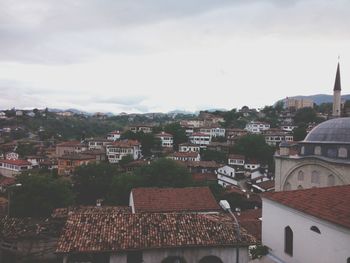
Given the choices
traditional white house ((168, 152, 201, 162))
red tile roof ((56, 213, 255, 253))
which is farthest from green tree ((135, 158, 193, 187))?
traditional white house ((168, 152, 201, 162))

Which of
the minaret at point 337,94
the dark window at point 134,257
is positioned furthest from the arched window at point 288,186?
the dark window at point 134,257

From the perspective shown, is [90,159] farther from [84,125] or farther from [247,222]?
[84,125]

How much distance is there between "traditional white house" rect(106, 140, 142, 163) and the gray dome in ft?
133

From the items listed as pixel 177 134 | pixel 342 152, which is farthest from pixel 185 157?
pixel 342 152

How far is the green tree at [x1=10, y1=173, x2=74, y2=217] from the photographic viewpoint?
93.9 ft

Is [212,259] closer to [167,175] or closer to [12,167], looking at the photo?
[167,175]

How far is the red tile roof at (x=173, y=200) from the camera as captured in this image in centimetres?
2147

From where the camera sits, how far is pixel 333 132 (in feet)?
81.8

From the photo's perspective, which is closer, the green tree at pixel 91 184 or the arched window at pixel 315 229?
the arched window at pixel 315 229

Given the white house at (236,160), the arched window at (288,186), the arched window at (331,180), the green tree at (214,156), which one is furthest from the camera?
the green tree at (214,156)

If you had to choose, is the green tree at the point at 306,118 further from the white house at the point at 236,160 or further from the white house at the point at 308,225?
the white house at the point at 308,225

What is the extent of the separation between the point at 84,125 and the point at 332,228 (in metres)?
116

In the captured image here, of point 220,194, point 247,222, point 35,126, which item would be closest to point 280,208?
point 247,222

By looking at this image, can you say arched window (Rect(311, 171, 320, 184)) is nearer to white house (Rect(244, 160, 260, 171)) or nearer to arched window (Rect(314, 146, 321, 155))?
arched window (Rect(314, 146, 321, 155))
